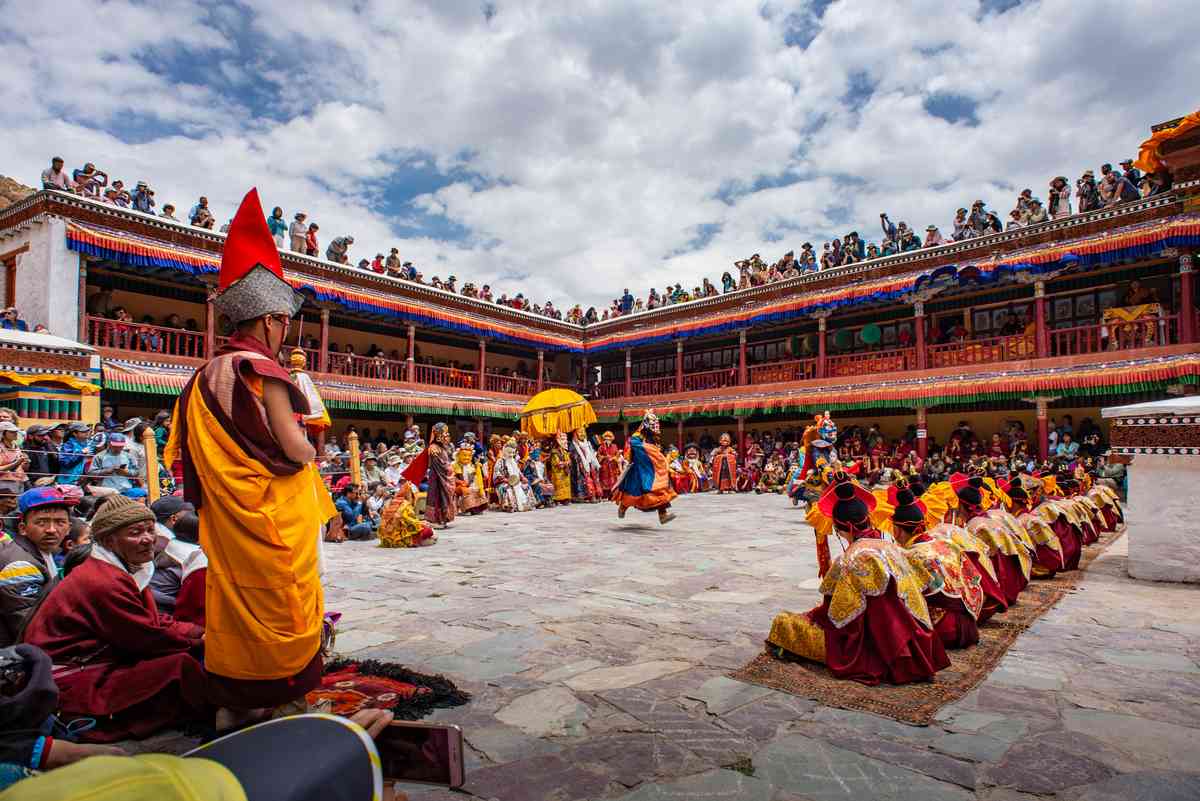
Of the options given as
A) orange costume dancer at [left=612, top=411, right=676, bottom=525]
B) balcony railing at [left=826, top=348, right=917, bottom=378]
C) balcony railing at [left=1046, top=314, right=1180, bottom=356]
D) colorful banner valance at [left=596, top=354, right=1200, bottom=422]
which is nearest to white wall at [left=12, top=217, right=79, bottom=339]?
orange costume dancer at [left=612, top=411, right=676, bottom=525]

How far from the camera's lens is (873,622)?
11.6 ft

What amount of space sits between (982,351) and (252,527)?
18.0m

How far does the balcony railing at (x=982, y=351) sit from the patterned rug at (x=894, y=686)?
13.8 m

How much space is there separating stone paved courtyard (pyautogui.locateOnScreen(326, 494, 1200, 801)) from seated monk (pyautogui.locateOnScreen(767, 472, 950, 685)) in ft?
1.06

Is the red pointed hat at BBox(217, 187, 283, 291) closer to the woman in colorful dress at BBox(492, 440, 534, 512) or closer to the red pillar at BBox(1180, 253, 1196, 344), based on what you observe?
the woman in colorful dress at BBox(492, 440, 534, 512)

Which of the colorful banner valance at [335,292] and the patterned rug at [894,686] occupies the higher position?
the colorful banner valance at [335,292]

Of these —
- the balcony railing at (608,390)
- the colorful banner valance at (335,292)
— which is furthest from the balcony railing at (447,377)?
the balcony railing at (608,390)

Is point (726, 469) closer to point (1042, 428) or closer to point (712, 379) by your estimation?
point (712, 379)

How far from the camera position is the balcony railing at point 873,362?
17.9 m

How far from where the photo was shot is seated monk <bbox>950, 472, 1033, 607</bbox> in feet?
16.7

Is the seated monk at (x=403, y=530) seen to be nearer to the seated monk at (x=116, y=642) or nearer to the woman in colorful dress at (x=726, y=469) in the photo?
the seated monk at (x=116, y=642)

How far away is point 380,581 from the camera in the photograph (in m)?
6.20

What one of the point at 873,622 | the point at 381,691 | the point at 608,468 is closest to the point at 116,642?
the point at 381,691

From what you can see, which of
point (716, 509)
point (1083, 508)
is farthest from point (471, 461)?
point (1083, 508)
